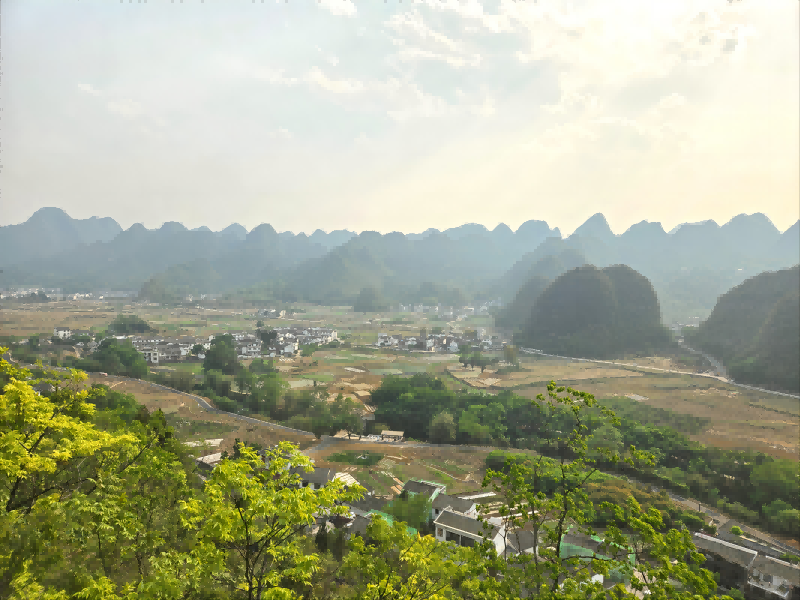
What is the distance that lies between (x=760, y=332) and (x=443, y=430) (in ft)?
148

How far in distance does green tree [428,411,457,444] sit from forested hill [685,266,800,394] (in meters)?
34.0

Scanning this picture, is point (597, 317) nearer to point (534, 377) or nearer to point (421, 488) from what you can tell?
point (534, 377)

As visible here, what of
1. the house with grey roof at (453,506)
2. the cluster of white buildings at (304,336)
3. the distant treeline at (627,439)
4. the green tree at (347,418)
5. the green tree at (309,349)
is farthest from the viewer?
the cluster of white buildings at (304,336)

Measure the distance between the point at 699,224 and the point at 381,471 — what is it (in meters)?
174

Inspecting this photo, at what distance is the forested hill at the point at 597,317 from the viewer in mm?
55406

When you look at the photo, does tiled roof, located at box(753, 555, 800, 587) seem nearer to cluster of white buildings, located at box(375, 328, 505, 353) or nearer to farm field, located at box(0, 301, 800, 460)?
farm field, located at box(0, 301, 800, 460)

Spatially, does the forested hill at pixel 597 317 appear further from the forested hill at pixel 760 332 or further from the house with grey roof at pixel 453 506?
the house with grey roof at pixel 453 506

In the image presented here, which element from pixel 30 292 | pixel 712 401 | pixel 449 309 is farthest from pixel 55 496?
pixel 449 309

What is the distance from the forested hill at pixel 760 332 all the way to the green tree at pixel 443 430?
34.0 metres

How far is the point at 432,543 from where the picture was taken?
15.9 feet

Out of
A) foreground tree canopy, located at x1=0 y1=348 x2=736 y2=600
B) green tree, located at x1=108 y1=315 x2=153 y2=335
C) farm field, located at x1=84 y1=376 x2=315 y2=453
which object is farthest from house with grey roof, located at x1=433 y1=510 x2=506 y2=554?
green tree, located at x1=108 y1=315 x2=153 y2=335

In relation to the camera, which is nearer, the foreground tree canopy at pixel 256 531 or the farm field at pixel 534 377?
the foreground tree canopy at pixel 256 531

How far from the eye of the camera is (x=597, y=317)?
60094 millimetres

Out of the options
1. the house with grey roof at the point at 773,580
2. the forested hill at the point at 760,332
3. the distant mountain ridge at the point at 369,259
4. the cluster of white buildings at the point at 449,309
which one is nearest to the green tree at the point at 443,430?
the house with grey roof at the point at 773,580
